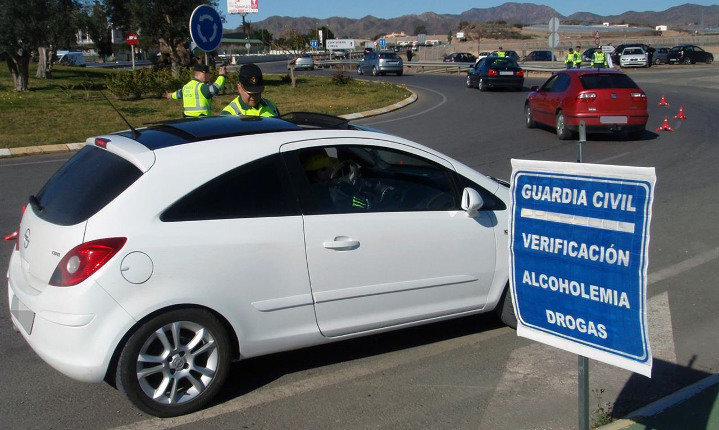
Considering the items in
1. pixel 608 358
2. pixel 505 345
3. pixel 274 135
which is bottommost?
pixel 505 345

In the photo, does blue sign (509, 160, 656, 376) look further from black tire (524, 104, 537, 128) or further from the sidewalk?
black tire (524, 104, 537, 128)

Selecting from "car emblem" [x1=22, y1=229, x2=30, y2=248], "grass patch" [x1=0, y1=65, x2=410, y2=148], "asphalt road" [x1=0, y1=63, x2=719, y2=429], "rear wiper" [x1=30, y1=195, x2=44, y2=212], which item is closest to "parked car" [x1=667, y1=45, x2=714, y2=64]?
"grass patch" [x1=0, y1=65, x2=410, y2=148]

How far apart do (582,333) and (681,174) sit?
9737 millimetres

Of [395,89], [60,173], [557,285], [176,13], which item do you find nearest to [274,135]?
[60,173]

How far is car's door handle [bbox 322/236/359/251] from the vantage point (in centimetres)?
458

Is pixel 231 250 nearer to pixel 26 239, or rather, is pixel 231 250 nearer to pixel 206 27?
pixel 26 239

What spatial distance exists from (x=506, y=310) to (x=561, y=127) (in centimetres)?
1193

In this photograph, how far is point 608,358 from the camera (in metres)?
3.26

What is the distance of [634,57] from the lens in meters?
48.8

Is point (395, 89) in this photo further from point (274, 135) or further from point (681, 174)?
point (274, 135)

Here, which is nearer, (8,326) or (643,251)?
(643,251)

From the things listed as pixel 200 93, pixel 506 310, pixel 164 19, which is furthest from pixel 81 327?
pixel 164 19

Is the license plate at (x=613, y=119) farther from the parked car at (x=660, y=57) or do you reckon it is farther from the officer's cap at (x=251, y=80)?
the parked car at (x=660, y=57)

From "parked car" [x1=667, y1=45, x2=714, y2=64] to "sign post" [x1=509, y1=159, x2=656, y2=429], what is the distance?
185 ft
